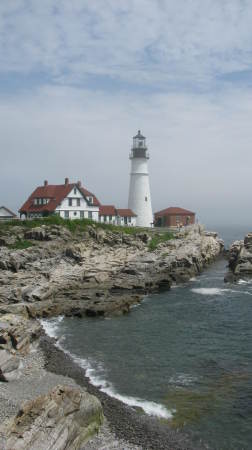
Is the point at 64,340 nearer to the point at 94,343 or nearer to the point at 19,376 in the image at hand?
the point at 94,343

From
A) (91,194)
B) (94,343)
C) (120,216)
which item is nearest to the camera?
(94,343)

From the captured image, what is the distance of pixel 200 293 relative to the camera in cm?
4581

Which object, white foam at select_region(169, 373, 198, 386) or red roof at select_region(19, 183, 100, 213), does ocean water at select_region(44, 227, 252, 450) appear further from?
red roof at select_region(19, 183, 100, 213)

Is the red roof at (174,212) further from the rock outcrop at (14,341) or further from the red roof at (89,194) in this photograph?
the rock outcrop at (14,341)

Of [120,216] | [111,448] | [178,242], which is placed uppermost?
[120,216]

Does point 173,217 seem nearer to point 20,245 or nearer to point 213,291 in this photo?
point 213,291

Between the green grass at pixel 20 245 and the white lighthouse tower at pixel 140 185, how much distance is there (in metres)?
31.2

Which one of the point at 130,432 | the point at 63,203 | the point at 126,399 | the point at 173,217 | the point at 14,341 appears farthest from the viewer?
the point at 173,217

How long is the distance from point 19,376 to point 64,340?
7025mm

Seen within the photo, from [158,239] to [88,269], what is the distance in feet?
67.5

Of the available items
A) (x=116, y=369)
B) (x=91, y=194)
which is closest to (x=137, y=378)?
(x=116, y=369)

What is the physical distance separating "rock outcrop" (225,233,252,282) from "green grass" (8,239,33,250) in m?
24.1

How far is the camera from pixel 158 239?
64188mm

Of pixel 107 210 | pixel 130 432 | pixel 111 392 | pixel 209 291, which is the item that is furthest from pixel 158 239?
pixel 130 432
